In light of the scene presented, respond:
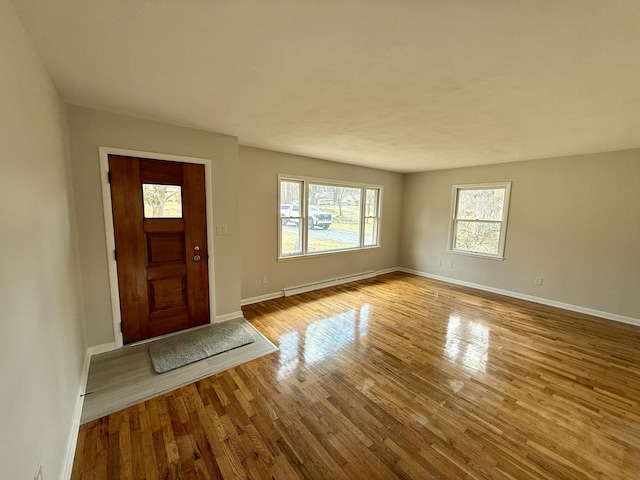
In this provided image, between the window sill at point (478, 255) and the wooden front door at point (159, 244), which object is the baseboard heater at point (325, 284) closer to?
the wooden front door at point (159, 244)

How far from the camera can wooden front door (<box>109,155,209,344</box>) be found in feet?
8.78

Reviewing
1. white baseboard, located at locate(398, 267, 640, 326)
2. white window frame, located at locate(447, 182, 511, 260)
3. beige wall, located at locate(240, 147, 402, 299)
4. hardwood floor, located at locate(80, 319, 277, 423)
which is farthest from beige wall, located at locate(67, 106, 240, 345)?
white baseboard, located at locate(398, 267, 640, 326)

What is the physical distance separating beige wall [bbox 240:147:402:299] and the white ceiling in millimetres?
1117

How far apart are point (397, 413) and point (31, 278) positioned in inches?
95.6

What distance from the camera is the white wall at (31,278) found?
986 millimetres

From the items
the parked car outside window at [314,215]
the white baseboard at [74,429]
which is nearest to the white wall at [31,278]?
the white baseboard at [74,429]

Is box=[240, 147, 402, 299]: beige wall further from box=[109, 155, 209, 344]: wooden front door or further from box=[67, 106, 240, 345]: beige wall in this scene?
box=[109, 155, 209, 344]: wooden front door

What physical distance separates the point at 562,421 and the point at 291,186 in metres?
4.12

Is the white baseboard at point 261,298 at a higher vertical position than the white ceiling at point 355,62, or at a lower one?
lower

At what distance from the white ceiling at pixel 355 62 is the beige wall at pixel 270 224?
1.12 meters

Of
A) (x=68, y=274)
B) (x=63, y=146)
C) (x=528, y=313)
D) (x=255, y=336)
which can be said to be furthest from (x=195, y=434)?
(x=528, y=313)

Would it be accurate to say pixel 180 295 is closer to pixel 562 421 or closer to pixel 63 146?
pixel 63 146

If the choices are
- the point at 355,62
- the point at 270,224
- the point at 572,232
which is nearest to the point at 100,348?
the point at 270,224

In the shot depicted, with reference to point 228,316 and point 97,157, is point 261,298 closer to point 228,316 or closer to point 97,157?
point 228,316
